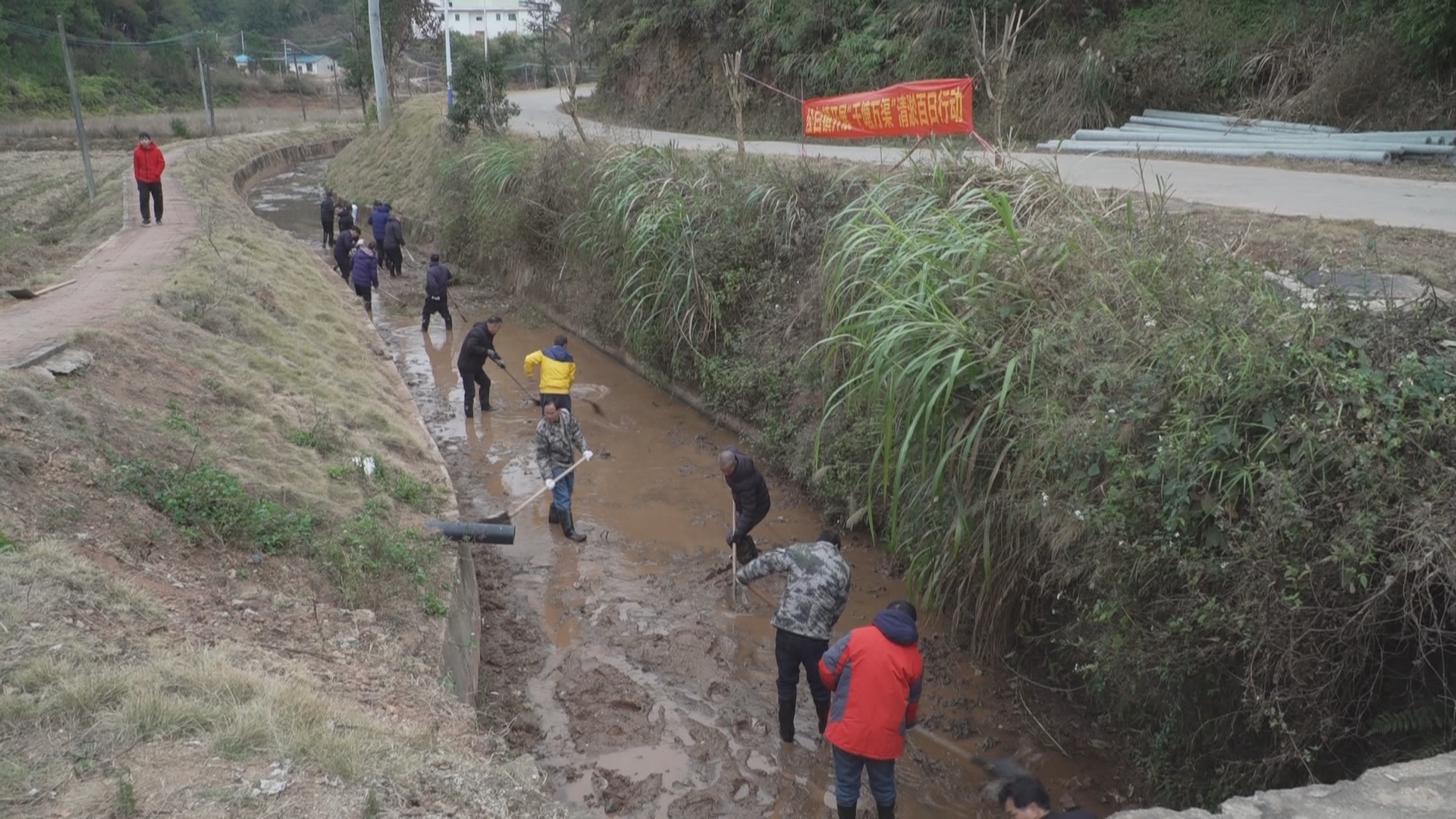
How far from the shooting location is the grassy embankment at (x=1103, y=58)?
11.3m

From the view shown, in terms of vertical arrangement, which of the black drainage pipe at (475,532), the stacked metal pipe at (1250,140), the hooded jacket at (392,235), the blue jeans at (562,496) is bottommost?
the blue jeans at (562,496)

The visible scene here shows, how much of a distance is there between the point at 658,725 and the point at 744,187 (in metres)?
6.79

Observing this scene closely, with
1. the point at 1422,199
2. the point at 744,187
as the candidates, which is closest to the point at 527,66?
the point at 744,187

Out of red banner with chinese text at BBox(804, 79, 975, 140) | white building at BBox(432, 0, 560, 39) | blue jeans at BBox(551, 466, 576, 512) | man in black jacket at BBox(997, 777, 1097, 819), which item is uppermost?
white building at BBox(432, 0, 560, 39)

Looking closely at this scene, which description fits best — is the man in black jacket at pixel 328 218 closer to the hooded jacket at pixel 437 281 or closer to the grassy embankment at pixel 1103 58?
the hooded jacket at pixel 437 281

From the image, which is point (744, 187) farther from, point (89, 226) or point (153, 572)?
point (89, 226)

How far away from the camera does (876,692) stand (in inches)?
172

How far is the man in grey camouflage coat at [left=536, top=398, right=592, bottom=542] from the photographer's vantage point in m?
8.06

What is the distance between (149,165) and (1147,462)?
595 inches

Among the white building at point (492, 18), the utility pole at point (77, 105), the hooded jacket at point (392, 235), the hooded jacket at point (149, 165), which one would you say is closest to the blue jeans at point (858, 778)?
the hooded jacket at point (149, 165)

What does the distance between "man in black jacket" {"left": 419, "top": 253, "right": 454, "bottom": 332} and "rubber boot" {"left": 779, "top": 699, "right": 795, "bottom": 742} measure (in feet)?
32.0

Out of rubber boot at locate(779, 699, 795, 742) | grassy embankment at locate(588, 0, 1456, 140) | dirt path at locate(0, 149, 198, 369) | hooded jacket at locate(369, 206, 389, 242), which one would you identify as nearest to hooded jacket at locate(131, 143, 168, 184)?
dirt path at locate(0, 149, 198, 369)

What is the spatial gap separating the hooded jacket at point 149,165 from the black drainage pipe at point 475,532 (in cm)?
1089

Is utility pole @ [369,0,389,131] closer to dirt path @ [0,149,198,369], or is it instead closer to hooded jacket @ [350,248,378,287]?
dirt path @ [0,149,198,369]
